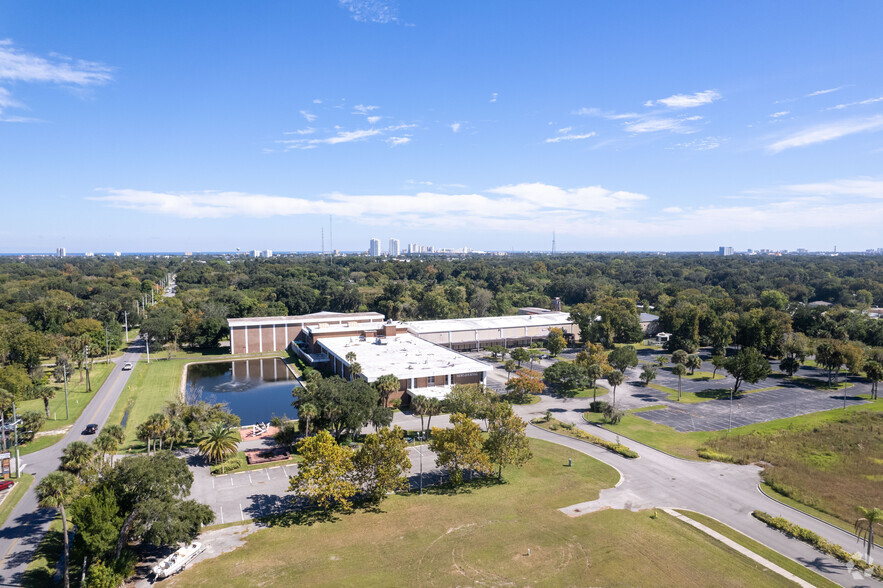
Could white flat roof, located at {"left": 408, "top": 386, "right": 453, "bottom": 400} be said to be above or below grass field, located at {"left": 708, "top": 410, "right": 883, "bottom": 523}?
above

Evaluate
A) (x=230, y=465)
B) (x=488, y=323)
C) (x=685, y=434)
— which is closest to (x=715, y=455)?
(x=685, y=434)

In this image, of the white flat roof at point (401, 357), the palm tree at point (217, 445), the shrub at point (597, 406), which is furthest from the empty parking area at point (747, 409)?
the palm tree at point (217, 445)

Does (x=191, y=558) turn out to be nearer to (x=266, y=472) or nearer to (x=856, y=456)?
(x=266, y=472)

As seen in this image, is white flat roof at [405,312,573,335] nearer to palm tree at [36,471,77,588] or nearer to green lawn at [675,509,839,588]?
green lawn at [675,509,839,588]

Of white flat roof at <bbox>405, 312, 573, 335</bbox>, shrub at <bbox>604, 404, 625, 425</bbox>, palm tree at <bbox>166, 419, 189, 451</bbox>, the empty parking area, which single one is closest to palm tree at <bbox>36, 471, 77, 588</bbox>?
palm tree at <bbox>166, 419, 189, 451</bbox>

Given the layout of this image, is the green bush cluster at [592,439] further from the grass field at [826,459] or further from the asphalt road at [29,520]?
the asphalt road at [29,520]

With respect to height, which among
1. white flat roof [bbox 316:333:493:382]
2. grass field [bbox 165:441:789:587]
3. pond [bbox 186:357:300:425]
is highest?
white flat roof [bbox 316:333:493:382]

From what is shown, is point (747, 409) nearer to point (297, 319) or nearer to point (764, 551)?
point (764, 551)
